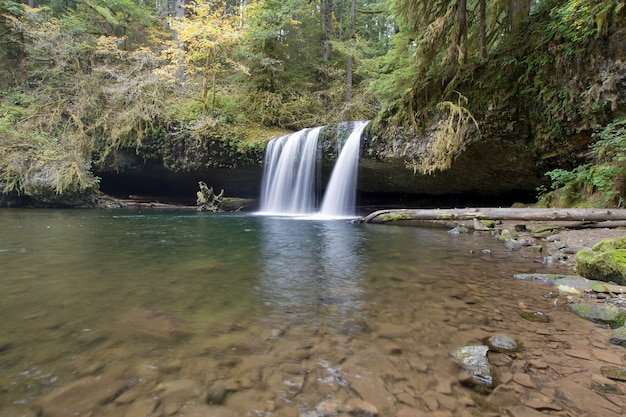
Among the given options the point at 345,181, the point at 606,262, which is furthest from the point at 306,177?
the point at 606,262

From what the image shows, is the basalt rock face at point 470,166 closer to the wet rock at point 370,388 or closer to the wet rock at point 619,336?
the wet rock at point 619,336

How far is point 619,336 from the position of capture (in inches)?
88.3

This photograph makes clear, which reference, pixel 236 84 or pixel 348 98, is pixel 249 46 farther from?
pixel 348 98

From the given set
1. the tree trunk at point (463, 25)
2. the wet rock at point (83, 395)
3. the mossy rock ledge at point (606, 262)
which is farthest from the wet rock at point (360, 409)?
the tree trunk at point (463, 25)

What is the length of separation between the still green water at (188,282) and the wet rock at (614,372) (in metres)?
1.30

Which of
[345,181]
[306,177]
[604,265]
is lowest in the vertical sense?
[604,265]

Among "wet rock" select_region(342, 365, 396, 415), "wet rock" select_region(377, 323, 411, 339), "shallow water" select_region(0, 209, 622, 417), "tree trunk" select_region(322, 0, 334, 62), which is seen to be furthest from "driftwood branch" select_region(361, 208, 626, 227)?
"tree trunk" select_region(322, 0, 334, 62)

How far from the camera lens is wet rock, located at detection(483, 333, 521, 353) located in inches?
84.9

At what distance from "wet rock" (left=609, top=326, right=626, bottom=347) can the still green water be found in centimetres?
103

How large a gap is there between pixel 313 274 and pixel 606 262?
10.7ft

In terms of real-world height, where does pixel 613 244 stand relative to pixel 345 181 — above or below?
below

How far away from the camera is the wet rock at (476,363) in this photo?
1812mm

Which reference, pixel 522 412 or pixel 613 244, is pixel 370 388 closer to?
pixel 522 412

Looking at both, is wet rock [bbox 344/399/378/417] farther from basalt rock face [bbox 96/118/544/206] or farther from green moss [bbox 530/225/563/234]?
basalt rock face [bbox 96/118/544/206]
